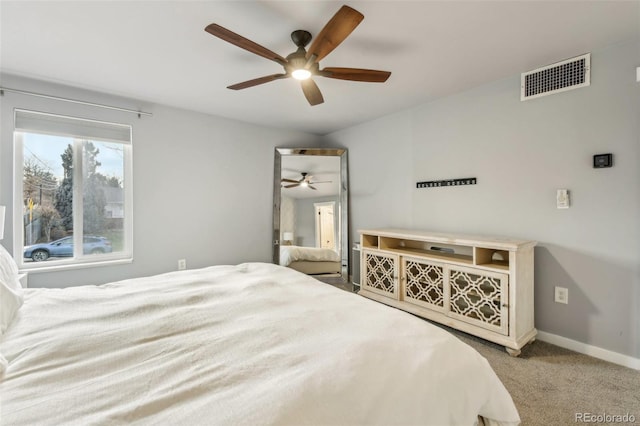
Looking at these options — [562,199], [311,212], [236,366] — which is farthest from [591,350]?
[311,212]

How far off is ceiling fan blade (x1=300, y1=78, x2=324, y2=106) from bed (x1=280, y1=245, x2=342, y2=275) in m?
2.13

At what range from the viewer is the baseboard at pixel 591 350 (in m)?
1.94

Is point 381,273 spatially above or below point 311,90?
below

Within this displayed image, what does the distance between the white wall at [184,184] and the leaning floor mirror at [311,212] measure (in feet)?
0.54

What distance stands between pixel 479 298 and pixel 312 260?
2127mm

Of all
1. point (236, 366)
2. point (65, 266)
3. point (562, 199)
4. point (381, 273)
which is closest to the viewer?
point (236, 366)

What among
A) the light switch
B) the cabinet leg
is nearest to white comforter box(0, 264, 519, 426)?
the cabinet leg

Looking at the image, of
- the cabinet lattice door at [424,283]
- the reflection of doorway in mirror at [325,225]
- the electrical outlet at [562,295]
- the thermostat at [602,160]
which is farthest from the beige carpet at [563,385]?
the reflection of doorway in mirror at [325,225]

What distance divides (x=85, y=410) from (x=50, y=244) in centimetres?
276

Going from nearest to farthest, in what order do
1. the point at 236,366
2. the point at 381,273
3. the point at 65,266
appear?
the point at 236,366 < the point at 65,266 < the point at 381,273

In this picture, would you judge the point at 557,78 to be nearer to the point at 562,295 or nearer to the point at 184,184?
the point at 562,295

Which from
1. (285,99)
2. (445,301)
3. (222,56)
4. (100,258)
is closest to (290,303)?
(445,301)

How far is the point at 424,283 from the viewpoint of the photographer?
2680 mm

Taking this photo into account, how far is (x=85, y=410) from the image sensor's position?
70 cm
